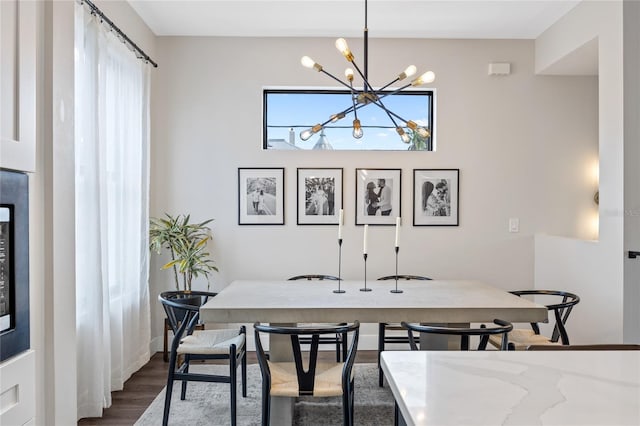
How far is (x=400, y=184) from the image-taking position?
169 inches

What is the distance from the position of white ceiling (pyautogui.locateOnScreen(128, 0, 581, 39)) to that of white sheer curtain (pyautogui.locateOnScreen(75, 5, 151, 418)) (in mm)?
516

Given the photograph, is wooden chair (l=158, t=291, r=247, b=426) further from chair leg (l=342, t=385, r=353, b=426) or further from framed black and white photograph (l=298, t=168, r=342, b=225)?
framed black and white photograph (l=298, t=168, r=342, b=225)

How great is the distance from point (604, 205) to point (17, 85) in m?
3.42

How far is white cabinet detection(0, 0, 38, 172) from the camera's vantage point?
4.05 ft

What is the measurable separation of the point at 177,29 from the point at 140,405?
2949 millimetres

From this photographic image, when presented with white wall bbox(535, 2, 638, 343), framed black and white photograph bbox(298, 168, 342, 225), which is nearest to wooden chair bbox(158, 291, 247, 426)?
framed black and white photograph bbox(298, 168, 342, 225)

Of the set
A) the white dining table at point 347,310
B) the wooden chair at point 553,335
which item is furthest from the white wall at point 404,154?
the white dining table at point 347,310

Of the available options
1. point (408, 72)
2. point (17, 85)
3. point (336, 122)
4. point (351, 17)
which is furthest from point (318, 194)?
point (17, 85)

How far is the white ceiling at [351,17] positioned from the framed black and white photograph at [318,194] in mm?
1203

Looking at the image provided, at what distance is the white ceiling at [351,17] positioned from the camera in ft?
11.9

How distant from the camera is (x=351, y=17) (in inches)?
152

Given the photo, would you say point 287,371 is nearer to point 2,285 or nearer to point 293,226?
point 2,285

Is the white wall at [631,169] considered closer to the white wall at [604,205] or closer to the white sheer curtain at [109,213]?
the white wall at [604,205]

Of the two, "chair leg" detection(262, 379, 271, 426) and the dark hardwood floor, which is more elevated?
"chair leg" detection(262, 379, 271, 426)
